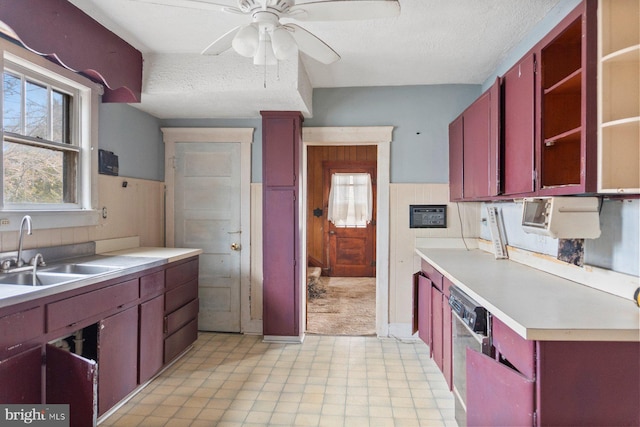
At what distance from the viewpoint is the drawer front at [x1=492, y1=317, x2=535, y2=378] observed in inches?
49.2

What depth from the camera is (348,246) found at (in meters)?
6.37

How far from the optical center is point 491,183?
2346 mm

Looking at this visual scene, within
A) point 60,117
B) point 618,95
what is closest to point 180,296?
point 60,117

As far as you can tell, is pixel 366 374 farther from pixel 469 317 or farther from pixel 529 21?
pixel 529 21

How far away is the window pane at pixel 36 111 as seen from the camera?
7.25 feet

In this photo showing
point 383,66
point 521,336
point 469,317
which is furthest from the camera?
point 383,66

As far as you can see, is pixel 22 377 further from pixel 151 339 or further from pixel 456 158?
pixel 456 158

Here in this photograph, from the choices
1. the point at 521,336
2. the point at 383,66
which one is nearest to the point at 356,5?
the point at 521,336

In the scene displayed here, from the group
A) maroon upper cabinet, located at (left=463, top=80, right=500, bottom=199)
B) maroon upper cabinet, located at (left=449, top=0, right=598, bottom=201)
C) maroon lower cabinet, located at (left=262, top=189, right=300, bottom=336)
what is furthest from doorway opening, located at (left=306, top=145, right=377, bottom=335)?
maroon upper cabinet, located at (left=449, top=0, right=598, bottom=201)

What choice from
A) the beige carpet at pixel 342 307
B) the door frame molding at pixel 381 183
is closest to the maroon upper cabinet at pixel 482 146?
the door frame molding at pixel 381 183

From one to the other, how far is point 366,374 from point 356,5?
8.16 feet

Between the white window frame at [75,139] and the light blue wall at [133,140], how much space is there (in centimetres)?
Answer: 14

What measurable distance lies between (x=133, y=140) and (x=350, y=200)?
12.7 ft

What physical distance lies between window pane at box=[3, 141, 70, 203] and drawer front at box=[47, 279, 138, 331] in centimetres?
82
